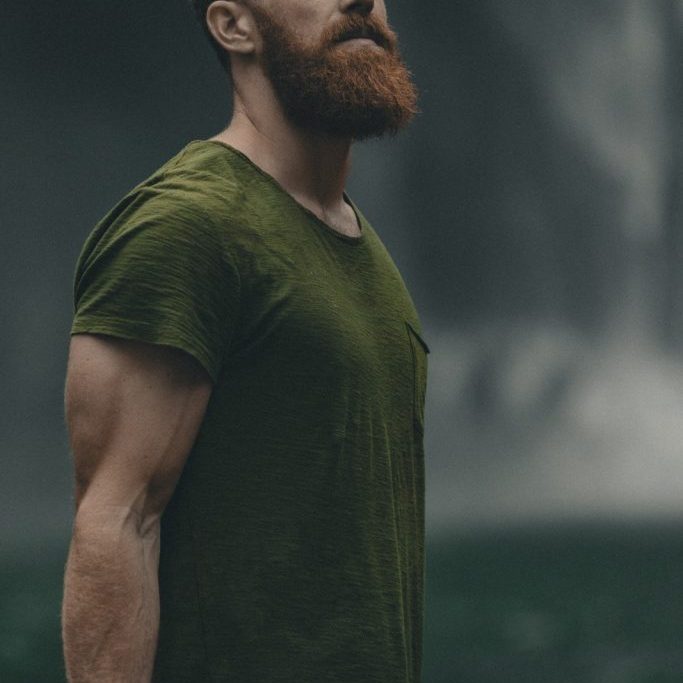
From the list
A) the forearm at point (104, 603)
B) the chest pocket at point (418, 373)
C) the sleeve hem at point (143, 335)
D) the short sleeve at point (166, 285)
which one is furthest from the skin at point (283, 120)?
the forearm at point (104, 603)

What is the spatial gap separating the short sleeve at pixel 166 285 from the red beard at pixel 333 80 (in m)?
0.47

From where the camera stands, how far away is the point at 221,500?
80.0 inches

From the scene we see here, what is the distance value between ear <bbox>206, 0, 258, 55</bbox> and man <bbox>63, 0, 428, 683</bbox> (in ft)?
0.93

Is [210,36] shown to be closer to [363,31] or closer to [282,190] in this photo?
[363,31]

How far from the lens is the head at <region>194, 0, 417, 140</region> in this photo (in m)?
2.41

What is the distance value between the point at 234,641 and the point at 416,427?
2.15 ft

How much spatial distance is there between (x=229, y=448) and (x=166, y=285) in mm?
311

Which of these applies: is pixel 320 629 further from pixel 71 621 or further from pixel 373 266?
pixel 373 266

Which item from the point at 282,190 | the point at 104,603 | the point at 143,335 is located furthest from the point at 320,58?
the point at 104,603

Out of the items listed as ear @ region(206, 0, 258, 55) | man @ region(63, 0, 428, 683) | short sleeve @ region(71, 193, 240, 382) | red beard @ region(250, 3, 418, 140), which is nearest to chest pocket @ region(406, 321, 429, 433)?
man @ region(63, 0, 428, 683)

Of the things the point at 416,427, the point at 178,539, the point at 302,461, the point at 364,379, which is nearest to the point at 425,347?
the point at 416,427

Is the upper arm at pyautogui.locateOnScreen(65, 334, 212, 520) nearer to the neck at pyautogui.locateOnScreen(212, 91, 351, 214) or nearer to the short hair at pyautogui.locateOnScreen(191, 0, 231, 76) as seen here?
the neck at pyautogui.locateOnScreen(212, 91, 351, 214)

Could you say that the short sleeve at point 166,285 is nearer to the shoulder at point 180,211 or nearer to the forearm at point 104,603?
the shoulder at point 180,211

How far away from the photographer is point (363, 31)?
2494 millimetres
